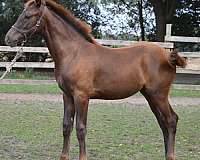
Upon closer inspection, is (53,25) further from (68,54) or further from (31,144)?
(31,144)

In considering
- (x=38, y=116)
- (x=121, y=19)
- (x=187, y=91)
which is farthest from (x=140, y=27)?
(x=38, y=116)

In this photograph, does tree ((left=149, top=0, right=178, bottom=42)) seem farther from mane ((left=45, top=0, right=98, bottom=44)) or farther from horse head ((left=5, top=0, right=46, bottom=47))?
horse head ((left=5, top=0, right=46, bottom=47))

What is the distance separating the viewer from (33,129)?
7.66 meters

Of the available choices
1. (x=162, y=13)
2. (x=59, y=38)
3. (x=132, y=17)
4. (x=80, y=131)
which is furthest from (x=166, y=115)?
(x=132, y=17)

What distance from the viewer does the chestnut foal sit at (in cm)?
523

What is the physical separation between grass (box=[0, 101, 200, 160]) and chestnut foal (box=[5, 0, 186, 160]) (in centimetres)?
58

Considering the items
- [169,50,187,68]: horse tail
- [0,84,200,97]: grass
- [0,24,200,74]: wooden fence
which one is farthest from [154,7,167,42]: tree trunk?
[169,50,187,68]: horse tail

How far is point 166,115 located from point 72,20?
1.75m

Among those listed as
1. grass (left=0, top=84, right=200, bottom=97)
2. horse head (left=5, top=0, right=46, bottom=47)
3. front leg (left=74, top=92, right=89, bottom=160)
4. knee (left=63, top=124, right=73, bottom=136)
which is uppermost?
horse head (left=5, top=0, right=46, bottom=47)

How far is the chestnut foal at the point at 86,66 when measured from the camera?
523 cm

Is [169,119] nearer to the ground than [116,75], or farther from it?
nearer to the ground

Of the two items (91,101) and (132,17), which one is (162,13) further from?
(91,101)

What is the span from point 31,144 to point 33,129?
1189 mm

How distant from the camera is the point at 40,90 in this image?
1319cm
